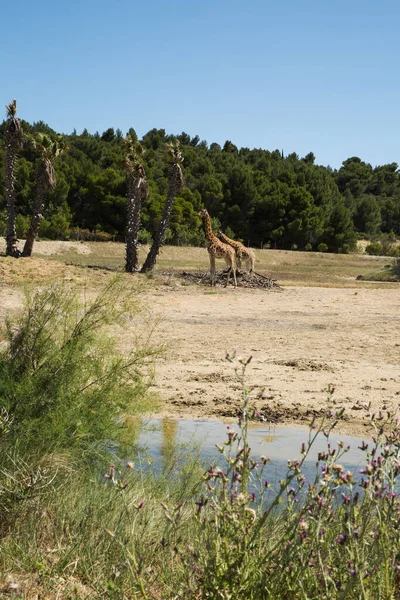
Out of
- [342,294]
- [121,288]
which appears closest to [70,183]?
[342,294]

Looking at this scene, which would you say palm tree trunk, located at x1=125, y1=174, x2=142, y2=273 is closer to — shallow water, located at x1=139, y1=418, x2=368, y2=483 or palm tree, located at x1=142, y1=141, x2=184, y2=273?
palm tree, located at x1=142, y1=141, x2=184, y2=273

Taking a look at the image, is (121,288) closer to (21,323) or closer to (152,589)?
(21,323)

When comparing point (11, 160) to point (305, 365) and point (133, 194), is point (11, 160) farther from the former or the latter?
point (305, 365)

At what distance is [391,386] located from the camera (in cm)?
1155

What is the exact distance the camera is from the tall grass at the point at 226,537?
3066mm

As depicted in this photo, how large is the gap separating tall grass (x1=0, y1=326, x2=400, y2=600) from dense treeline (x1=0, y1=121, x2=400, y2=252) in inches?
1497

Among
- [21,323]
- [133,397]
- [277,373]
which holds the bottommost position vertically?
[277,373]

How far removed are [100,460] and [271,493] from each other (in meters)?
1.43

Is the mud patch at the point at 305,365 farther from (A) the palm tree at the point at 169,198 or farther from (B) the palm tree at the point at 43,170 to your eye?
(B) the palm tree at the point at 43,170

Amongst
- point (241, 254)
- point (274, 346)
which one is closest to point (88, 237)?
point (241, 254)

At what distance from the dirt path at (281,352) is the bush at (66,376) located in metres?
2.89

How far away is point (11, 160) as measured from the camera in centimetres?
3098

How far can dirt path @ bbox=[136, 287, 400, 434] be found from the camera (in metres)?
10.7

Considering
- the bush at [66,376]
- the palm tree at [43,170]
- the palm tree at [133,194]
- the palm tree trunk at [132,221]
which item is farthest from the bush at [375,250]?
the bush at [66,376]
